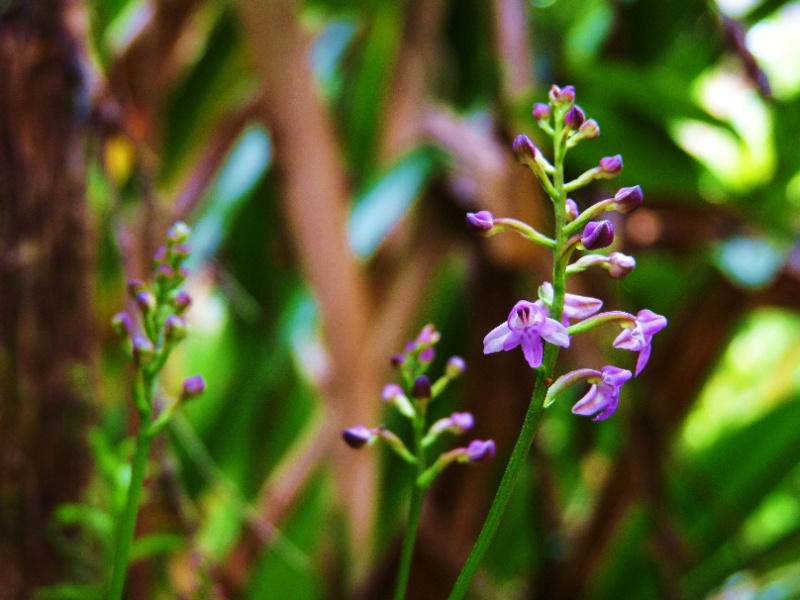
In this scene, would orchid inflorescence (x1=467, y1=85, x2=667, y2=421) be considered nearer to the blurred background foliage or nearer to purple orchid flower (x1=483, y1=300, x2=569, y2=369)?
purple orchid flower (x1=483, y1=300, x2=569, y2=369)

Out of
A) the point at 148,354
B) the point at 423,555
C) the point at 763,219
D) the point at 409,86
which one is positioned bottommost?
the point at 423,555

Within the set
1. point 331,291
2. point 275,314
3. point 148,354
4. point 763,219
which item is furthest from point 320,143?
point 148,354

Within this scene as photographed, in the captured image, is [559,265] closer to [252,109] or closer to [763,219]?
[763,219]

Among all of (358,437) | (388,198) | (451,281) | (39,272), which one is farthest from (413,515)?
(451,281)

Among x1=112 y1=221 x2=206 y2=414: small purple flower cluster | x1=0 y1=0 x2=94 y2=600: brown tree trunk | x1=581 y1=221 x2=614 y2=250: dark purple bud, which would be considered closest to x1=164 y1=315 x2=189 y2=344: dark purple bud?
x1=112 y1=221 x2=206 y2=414: small purple flower cluster

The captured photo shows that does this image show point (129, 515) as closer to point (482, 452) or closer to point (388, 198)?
point (482, 452)

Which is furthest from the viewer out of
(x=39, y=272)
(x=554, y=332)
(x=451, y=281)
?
(x=451, y=281)

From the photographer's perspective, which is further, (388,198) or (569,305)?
(388,198)

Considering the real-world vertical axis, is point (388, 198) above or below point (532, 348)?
above
